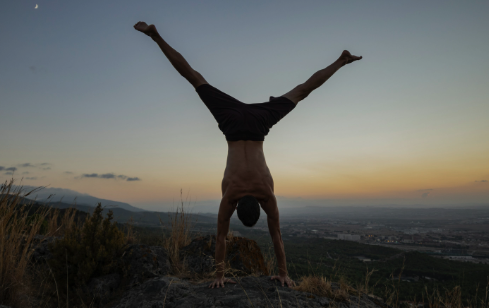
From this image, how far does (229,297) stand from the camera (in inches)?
105

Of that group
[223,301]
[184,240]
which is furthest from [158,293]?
[184,240]

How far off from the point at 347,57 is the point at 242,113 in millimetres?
2217

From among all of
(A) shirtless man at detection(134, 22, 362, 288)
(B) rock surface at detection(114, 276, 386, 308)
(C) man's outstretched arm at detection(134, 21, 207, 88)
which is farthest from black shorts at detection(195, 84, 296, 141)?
(B) rock surface at detection(114, 276, 386, 308)

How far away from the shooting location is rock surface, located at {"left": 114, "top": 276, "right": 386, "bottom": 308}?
255cm

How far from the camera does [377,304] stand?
314cm

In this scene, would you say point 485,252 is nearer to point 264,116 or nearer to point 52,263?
point 264,116

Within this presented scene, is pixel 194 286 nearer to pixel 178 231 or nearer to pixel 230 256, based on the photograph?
pixel 230 256

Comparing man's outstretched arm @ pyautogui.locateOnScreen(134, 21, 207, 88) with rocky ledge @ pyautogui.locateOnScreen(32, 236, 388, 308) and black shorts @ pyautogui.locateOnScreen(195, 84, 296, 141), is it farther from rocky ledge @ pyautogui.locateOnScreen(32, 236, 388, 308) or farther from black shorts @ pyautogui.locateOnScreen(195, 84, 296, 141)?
rocky ledge @ pyautogui.locateOnScreen(32, 236, 388, 308)

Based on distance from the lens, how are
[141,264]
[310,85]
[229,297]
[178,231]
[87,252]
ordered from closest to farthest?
1. [229,297]
2. [310,85]
3. [87,252]
4. [141,264]
5. [178,231]

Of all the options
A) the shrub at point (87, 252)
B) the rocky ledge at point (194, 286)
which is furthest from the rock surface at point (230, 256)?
the shrub at point (87, 252)

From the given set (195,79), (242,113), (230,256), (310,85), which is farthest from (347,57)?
(230,256)

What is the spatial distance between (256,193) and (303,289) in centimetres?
140

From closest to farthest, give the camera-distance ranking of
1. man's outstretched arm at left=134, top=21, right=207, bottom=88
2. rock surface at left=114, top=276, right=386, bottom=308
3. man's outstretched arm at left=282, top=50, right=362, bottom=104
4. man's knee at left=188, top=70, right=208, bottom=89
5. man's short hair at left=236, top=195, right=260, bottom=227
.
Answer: rock surface at left=114, top=276, right=386, bottom=308 → man's short hair at left=236, top=195, right=260, bottom=227 → man's outstretched arm at left=134, top=21, right=207, bottom=88 → man's knee at left=188, top=70, right=208, bottom=89 → man's outstretched arm at left=282, top=50, right=362, bottom=104

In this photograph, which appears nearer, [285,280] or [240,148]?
[285,280]
